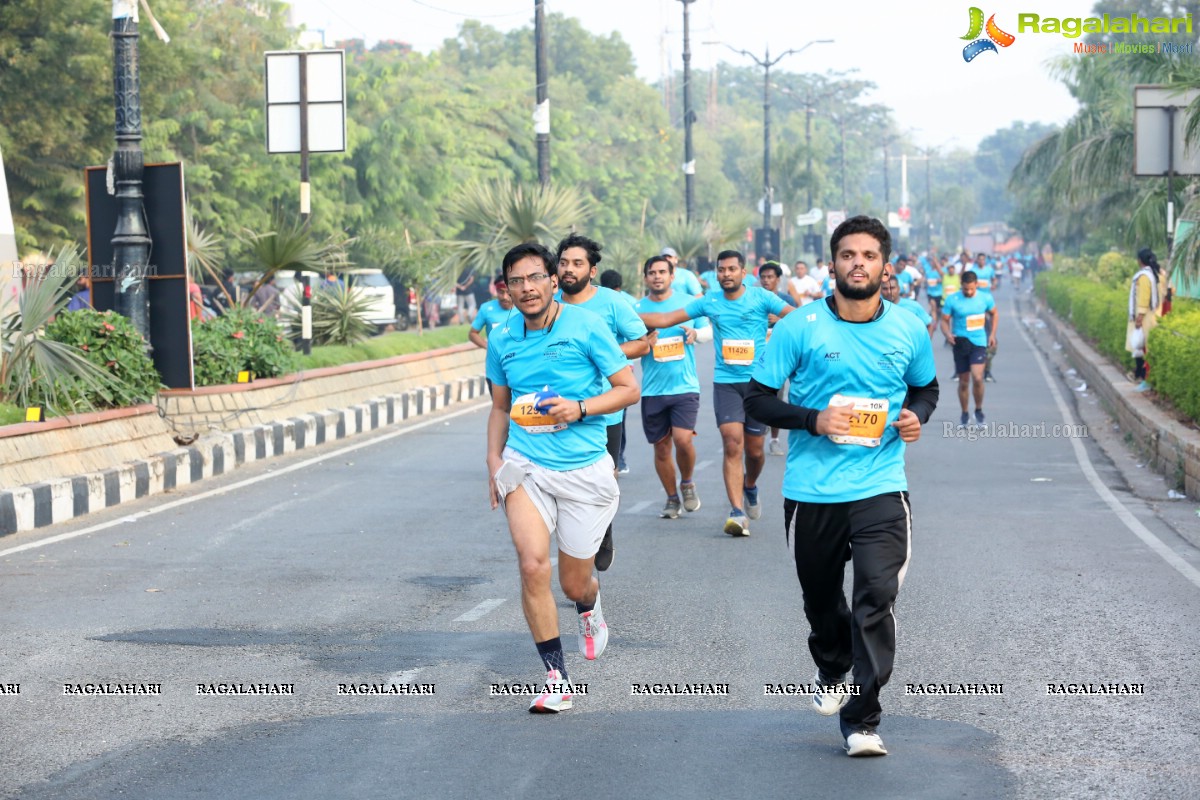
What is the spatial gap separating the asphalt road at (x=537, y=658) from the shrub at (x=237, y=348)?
16.1 feet

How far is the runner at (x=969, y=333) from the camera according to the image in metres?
20.0

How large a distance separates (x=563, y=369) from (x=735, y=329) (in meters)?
5.54

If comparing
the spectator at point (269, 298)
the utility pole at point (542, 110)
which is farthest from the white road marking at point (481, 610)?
the utility pole at point (542, 110)

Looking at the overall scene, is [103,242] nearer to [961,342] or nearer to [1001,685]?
[961,342]

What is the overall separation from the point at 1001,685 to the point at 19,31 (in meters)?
25.6

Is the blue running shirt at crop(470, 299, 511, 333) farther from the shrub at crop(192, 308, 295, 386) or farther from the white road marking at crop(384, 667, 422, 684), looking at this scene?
the white road marking at crop(384, 667, 422, 684)

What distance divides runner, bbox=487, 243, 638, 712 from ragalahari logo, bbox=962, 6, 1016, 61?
18844mm

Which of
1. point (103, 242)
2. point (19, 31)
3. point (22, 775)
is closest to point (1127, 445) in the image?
point (103, 242)

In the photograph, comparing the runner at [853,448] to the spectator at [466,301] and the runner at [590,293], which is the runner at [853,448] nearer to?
the runner at [590,293]

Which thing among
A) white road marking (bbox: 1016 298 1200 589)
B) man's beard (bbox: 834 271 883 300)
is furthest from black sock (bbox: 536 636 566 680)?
white road marking (bbox: 1016 298 1200 589)

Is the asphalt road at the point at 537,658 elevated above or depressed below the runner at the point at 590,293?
below

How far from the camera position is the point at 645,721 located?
6.54 m

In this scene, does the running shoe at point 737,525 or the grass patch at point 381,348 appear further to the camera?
the grass patch at point 381,348

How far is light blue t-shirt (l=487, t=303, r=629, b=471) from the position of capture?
22.7ft
